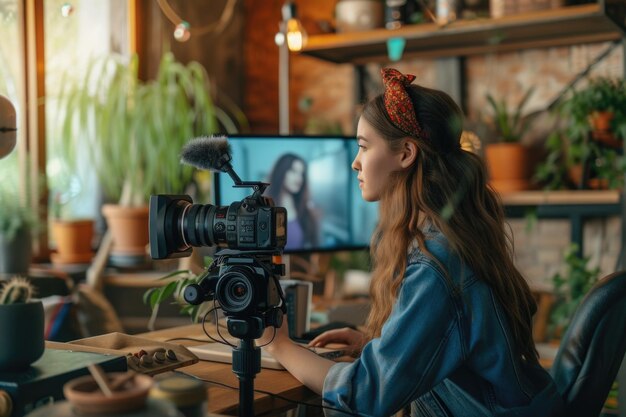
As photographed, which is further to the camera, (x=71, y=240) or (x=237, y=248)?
(x=71, y=240)

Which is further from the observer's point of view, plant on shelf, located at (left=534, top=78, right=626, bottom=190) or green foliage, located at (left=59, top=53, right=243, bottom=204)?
green foliage, located at (left=59, top=53, right=243, bottom=204)

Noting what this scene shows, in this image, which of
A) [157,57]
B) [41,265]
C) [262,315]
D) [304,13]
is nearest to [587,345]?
[262,315]

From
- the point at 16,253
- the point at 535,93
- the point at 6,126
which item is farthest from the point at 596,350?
the point at 16,253

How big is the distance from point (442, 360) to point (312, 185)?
0.92 metres

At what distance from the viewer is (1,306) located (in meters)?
1.00

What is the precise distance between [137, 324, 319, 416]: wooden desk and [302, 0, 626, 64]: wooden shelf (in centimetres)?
178

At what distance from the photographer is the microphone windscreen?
1215 millimetres

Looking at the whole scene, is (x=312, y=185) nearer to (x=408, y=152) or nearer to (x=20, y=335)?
(x=408, y=152)

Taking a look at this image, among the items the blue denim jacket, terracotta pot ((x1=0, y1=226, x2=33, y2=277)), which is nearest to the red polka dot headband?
the blue denim jacket

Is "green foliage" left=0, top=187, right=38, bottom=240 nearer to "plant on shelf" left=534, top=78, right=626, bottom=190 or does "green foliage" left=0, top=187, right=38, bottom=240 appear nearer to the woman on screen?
the woman on screen

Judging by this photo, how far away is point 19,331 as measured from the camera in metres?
1.00

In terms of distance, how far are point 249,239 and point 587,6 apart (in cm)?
182

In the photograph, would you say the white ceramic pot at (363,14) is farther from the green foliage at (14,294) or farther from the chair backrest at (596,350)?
the green foliage at (14,294)

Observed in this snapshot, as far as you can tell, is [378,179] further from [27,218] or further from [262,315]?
[27,218]
